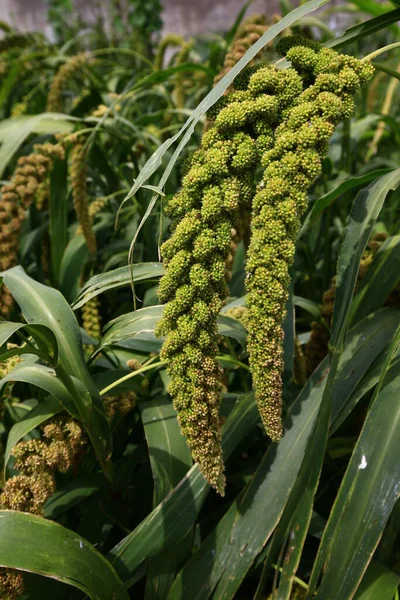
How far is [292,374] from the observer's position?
36.7 inches

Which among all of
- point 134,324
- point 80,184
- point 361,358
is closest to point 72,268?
point 80,184

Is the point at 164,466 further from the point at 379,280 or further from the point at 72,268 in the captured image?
the point at 72,268

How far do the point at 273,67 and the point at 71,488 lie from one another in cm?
73

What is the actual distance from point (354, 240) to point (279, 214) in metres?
0.28

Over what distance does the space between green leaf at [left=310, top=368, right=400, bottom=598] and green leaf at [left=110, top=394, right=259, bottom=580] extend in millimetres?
193

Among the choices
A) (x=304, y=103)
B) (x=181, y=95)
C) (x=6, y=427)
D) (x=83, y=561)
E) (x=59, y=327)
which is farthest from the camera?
(x=181, y=95)

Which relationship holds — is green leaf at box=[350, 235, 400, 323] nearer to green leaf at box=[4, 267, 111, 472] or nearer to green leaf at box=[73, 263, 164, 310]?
green leaf at box=[73, 263, 164, 310]

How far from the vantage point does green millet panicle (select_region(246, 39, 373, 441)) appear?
555 mm

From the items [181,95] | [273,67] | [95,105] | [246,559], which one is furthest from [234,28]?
[246,559]

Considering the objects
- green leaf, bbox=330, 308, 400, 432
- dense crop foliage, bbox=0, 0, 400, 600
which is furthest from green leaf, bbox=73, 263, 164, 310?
green leaf, bbox=330, 308, 400, 432

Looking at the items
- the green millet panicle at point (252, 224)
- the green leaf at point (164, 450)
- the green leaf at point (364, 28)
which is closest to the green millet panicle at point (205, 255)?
the green millet panicle at point (252, 224)

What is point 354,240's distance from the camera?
0.79 m

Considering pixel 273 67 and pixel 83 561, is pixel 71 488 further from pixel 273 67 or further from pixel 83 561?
pixel 273 67

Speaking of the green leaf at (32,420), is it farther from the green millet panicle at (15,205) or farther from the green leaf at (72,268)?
the green leaf at (72,268)
